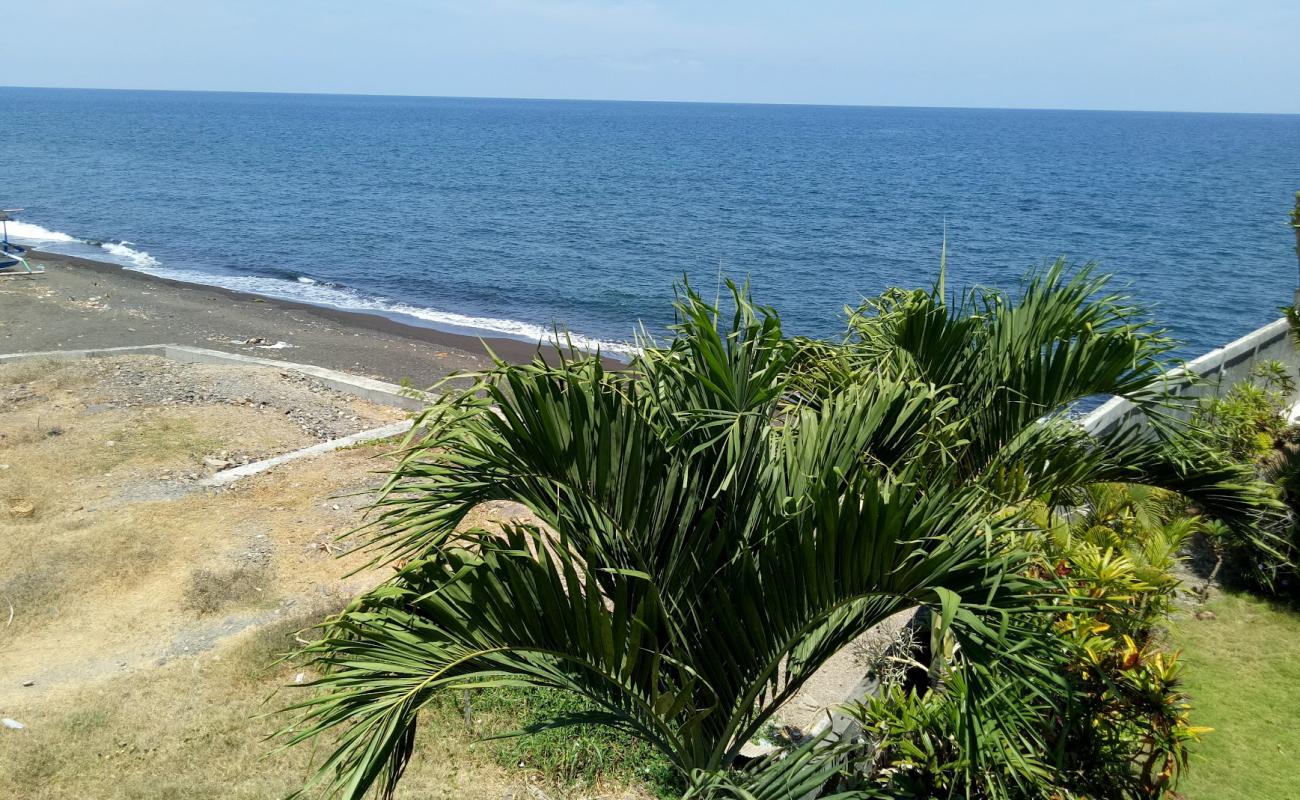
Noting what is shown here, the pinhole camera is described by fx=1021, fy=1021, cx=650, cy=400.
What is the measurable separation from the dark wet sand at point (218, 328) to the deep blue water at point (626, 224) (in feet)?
8.82

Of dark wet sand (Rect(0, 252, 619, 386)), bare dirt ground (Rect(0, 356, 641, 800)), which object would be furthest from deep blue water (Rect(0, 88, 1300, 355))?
bare dirt ground (Rect(0, 356, 641, 800))

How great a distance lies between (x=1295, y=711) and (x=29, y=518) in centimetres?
1092

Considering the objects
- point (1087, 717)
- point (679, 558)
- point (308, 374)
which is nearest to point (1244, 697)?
point (1087, 717)

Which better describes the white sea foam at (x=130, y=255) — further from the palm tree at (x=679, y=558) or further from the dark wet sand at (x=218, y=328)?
the palm tree at (x=679, y=558)

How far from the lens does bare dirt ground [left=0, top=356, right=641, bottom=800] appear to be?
6246mm

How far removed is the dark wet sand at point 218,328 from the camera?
909 inches

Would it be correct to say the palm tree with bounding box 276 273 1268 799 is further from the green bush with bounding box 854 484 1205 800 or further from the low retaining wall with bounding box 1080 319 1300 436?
the low retaining wall with bounding box 1080 319 1300 436

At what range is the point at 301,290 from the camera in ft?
115

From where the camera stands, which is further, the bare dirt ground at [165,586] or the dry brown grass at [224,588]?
the dry brown grass at [224,588]

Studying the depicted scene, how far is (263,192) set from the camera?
62.6m

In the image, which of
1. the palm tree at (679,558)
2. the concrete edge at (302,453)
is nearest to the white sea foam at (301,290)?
the concrete edge at (302,453)

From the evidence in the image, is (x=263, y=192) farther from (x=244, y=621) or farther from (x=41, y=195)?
(x=244, y=621)

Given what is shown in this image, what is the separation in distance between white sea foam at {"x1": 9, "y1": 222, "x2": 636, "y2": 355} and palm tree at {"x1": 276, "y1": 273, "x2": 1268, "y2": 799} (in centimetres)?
2139

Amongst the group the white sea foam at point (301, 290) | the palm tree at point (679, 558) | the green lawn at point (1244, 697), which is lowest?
the white sea foam at point (301, 290)
